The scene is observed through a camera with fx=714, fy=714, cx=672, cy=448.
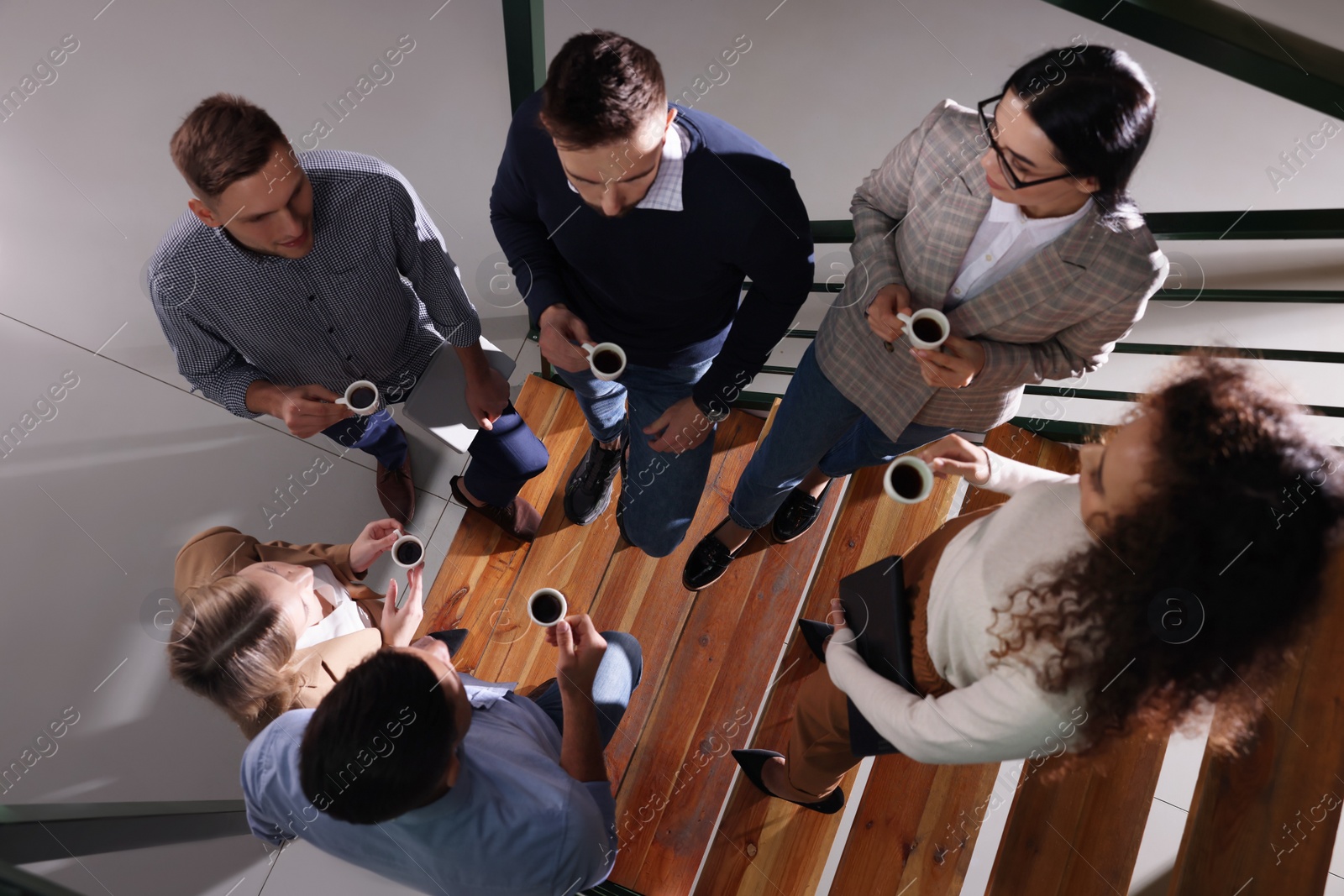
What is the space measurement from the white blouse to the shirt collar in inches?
49.6

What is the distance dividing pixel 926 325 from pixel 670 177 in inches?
25.2

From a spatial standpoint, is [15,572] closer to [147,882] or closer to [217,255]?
[147,882]

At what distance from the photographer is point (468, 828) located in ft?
4.79

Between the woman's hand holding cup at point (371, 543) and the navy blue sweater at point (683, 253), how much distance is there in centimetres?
75

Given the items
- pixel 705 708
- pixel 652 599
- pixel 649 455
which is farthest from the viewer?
pixel 652 599

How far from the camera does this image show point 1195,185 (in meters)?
2.64

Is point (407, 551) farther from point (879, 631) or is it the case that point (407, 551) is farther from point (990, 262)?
point (990, 262)

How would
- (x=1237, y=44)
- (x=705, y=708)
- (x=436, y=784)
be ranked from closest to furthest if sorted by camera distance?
(x=1237, y=44) < (x=436, y=784) < (x=705, y=708)

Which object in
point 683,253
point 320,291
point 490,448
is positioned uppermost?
point 320,291

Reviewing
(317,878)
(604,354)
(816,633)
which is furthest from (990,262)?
(317,878)

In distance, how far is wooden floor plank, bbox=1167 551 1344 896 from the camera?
4.51 ft

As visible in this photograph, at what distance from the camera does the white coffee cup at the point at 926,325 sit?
1505mm

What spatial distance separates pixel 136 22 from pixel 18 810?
2572 mm

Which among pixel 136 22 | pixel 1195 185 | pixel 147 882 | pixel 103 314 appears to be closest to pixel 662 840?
pixel 147 882
